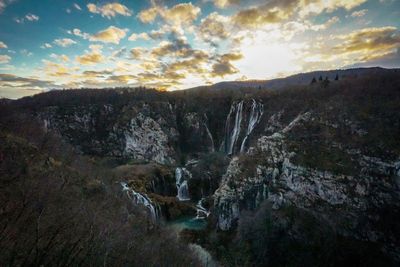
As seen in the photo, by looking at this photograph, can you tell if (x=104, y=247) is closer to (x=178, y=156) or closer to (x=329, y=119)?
(x=329, y=119)

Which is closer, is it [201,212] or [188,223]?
[188,223]

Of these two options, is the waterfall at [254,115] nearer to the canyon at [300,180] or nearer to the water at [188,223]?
the canyon at [300,180]

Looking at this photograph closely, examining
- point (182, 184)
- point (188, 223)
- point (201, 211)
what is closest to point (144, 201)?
point (188, 223)

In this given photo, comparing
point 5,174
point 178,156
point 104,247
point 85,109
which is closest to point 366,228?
point 104,247

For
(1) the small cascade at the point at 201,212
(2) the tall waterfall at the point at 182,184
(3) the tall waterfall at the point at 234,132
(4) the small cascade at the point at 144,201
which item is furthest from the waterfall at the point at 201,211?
(3) the tall waterfall at the point at 234,132

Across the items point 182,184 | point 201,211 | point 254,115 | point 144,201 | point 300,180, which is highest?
point 254,115

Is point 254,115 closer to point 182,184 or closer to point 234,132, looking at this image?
point 234,132

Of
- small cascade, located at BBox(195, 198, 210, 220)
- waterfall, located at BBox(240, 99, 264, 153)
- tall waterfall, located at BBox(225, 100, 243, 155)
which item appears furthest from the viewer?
tall waterfall, located at BBox(225, 100, 243, 155)

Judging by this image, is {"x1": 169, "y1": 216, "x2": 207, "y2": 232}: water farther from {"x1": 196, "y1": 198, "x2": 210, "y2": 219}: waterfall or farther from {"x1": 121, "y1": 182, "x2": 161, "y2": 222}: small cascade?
{"x1": 121, "y1": 182, "x2": 161, "y2": 222}: small cascade

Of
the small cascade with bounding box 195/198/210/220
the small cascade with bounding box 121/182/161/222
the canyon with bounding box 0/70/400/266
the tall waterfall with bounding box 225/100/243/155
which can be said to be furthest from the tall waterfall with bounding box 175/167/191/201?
the tall waterfall with bounding box 225/100/243/155
